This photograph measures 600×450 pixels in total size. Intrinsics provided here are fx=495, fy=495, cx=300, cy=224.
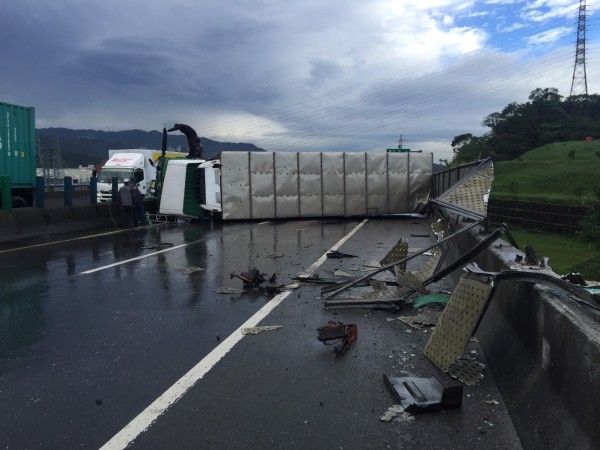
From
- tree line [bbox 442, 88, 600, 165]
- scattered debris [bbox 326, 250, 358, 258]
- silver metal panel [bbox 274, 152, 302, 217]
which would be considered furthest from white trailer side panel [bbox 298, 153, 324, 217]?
tree line [bbox 442, 88, 600, 165]

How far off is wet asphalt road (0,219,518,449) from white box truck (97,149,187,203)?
18.6 metres

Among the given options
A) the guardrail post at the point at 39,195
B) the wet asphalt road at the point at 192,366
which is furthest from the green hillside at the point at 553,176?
the guardrail post at the point at 39,195

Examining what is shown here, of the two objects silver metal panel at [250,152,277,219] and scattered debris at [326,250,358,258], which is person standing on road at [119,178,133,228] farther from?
scattered debris at [326,250,358,258]

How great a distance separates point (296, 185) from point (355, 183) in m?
2.74

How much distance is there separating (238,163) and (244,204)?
68.8 inches

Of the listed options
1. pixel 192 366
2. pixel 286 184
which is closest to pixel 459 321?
pixel 192 366

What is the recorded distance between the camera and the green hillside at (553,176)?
100 feet

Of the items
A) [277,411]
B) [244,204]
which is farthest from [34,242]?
[277,411]

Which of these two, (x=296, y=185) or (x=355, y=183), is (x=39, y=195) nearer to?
(x=296, y=185)

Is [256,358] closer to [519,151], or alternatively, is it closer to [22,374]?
[22,374]

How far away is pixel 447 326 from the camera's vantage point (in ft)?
15.0

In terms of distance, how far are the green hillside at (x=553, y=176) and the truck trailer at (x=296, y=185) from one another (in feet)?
33.2

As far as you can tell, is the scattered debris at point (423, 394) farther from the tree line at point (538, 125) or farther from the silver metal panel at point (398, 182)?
the tree line at point (538, 125)

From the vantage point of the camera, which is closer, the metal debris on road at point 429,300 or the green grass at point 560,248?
the metal debris on road at point 429,300
